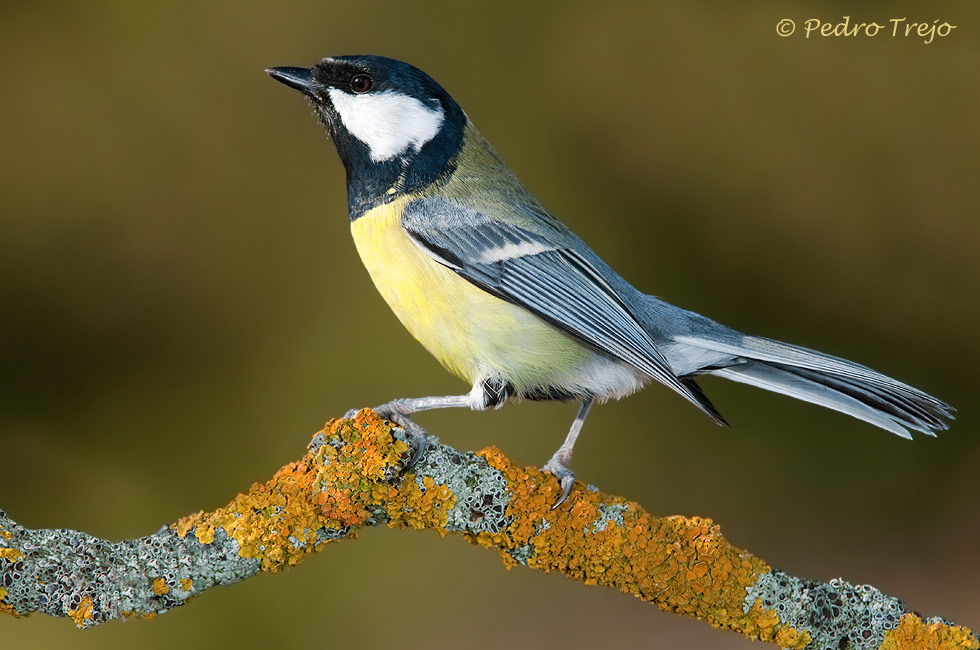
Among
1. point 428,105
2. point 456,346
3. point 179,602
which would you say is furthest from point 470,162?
point 179,602

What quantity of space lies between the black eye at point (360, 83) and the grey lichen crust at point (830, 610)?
124 centimetres

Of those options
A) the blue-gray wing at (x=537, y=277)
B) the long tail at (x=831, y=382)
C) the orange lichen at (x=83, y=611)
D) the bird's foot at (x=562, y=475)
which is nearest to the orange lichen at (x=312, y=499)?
the orange lichen at (x=83, y=611)

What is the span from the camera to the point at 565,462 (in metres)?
1.65

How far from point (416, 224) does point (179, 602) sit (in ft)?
2.67

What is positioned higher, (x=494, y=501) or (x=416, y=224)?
(x=416, y=224)

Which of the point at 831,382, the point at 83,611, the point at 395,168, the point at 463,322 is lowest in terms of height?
the point at 83,611

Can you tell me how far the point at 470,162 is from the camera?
1892mm

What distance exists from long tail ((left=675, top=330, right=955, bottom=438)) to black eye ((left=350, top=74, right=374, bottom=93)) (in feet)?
2.84

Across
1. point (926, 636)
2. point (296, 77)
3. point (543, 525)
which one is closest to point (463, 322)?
point (543, 525)

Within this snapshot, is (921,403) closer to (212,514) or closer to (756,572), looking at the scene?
(756,572)

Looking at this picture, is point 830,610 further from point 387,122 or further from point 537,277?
point 387,122

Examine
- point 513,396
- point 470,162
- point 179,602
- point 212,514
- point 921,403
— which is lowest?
point 179,602

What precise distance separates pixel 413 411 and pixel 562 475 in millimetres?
291

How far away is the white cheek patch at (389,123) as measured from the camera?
1.83 metres
